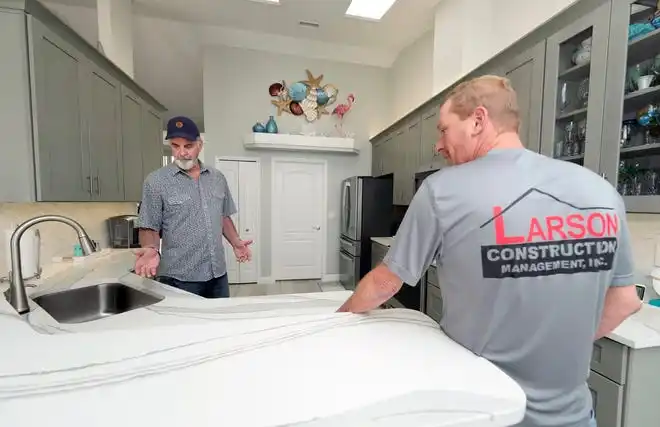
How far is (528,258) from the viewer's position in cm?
72

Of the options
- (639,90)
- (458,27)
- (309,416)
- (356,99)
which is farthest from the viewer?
(356,99)

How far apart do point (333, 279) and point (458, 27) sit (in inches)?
150

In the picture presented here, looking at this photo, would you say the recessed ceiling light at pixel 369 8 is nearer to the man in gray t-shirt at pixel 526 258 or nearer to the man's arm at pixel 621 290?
the man in gray t-shirt at pixel 526 258

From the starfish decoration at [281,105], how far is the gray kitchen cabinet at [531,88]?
3.46 m

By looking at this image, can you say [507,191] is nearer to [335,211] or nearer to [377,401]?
[377,401]

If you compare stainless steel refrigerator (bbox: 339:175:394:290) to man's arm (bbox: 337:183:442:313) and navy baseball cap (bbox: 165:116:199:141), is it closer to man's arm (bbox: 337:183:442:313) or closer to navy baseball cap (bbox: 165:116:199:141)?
navy baseball cap (bbox: 165:116:199:141)

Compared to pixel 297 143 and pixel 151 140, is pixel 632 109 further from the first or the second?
pixel 297 143

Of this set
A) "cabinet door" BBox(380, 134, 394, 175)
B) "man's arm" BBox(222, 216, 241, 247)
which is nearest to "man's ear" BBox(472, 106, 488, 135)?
"man's arm" BBox(222, 216, 241, 247)

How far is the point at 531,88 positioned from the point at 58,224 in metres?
3.35

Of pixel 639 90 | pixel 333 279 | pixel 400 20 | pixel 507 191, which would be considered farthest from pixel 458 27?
pixel 333 279

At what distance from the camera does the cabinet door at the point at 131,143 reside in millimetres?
2670

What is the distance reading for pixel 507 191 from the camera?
2.38ft

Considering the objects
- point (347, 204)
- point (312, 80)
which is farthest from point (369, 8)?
point (347, 204)

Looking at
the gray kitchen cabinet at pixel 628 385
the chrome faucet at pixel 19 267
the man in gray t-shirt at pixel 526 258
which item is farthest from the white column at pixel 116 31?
the gray kitchen cabinet at pixel 628 385
